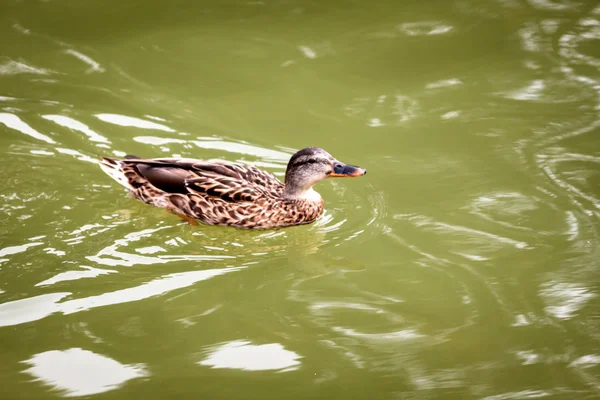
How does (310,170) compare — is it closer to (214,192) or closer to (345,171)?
(345,171)

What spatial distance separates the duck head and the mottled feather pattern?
0.35ft

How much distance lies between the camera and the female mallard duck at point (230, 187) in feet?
22.9

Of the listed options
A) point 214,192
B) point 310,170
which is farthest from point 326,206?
point 214,192

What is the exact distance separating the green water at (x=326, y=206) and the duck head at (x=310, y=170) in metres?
0.37

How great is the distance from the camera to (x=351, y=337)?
518 centimetres

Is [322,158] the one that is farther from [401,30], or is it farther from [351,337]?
[401,30]

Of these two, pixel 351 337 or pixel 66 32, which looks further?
pixel 66 32

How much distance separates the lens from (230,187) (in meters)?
7.04

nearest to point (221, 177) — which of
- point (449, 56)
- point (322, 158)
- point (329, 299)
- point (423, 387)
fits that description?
point (322, 158)

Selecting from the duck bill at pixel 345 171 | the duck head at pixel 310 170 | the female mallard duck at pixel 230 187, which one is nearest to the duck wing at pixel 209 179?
the female mallard duck at pixel 230 187

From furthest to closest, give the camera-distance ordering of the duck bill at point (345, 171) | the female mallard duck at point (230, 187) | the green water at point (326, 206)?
the female mallard duck at point (230, 187) < the duck bill at point (345, 171) < the green water at point (326, 206)

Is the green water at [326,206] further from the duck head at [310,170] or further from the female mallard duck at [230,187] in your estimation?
the duck head at [310,170]

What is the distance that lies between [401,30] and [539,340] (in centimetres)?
631

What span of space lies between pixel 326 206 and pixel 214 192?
1.08 m
